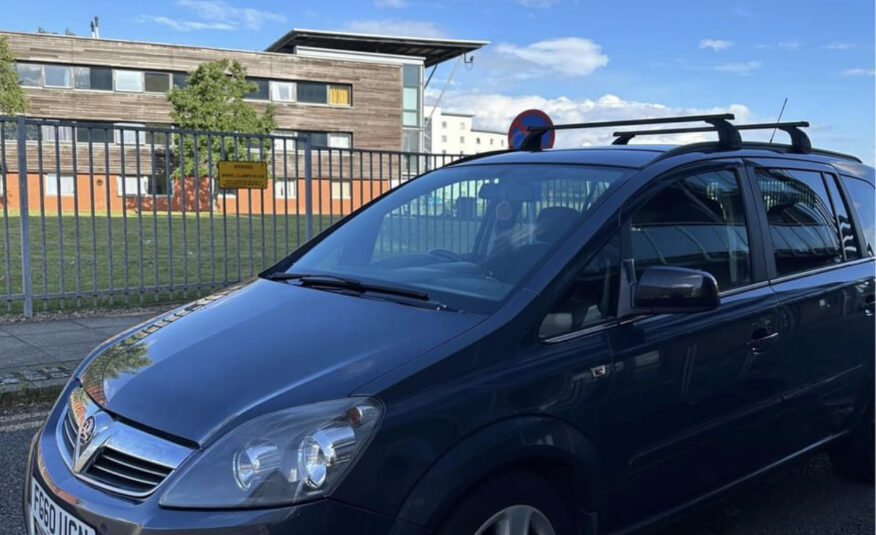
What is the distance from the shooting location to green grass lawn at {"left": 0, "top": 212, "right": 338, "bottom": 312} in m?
8.73

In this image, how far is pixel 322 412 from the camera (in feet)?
6.90

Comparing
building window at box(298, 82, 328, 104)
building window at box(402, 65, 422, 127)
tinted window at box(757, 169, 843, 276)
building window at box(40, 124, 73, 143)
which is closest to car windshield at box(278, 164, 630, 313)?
tinted window at box(757, 169, 843, 276)

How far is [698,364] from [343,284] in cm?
142

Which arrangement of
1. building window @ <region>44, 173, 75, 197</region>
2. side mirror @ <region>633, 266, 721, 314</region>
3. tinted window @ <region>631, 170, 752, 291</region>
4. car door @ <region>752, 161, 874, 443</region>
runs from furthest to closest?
building window @ <region>44, 173, 75, 197</region> → car door @ <region>752, 161, 874, 443</region> → tinted window @ <region>631, 170, 752, 291</region> → side mirror @ <region>633, 266, 721, 314</region>

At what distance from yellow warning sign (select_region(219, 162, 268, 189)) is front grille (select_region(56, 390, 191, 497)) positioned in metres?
7.17

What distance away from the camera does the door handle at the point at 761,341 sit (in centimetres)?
313

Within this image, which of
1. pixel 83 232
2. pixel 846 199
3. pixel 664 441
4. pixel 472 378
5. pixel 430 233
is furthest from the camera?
pixel 83 232

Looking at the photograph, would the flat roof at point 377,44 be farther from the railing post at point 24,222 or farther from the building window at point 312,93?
the railing post at point 24,222

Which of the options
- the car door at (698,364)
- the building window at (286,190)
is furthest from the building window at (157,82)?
the car door at (698,364)

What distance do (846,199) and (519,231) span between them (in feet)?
6.97

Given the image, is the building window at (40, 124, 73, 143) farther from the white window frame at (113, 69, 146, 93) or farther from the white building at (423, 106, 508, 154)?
the white building at (423, 106, 508, 154)

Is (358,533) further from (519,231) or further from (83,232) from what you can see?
(83,232)

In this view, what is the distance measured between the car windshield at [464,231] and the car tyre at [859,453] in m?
2.09

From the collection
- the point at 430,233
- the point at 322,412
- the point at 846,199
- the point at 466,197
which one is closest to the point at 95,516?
the point at 322,412
